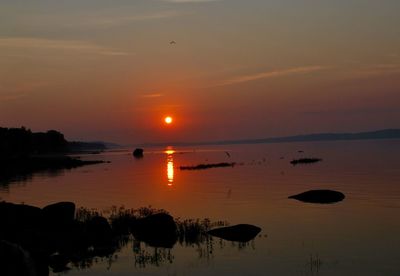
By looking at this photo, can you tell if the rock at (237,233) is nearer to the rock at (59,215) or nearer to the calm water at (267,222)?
the calm water at (267,222)

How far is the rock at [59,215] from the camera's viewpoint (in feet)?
121

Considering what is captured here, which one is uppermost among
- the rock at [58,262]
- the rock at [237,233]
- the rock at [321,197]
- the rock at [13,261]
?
the rock at [321,197]

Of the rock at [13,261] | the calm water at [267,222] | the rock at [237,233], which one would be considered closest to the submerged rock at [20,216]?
the calm water at [267,222]

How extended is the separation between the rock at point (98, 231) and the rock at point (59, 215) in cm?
308

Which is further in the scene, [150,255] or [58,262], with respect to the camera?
[150,255]

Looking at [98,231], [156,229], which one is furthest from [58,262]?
[156,229]

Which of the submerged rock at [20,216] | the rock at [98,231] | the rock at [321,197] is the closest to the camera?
the rock at [98,231]

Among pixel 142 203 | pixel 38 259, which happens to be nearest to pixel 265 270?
pixel 38 259

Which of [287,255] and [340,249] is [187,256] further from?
[340,249]

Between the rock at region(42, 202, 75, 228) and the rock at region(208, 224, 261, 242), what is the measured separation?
11.2 m

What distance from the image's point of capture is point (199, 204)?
176 ft

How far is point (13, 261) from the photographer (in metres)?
17.2

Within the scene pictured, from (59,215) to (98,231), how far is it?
15.9 ft

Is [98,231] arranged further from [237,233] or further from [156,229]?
[237,233]
